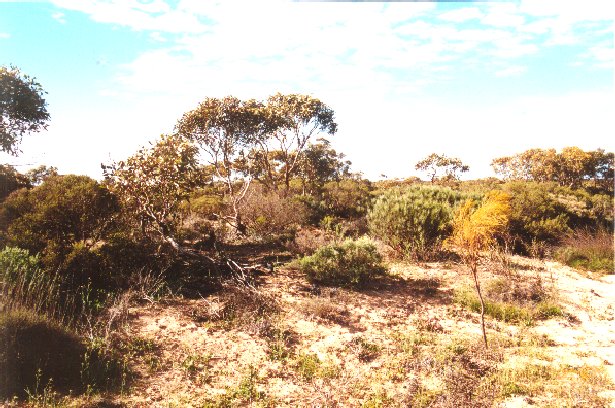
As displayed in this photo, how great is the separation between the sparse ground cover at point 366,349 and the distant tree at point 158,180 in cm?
269

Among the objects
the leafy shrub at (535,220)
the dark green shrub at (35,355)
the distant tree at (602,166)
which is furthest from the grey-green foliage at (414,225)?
the distant tree at (602,166)

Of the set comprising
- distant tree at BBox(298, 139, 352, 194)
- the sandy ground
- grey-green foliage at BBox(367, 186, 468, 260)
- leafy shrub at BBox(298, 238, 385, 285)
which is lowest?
the sandy ground

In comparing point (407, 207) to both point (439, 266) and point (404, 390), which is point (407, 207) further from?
point (404, 390)

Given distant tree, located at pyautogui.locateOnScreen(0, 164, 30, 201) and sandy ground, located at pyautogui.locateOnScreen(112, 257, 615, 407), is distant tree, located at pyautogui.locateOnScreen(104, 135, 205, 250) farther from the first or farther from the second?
distant tree, located at pyautogui.locateOnScreen(0, 164, 30, 201)

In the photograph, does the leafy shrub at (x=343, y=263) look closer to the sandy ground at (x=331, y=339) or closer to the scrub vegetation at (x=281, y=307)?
the scrub vegetation at (x=281, y=307)

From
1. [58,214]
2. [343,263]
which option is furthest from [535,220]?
[58,214]

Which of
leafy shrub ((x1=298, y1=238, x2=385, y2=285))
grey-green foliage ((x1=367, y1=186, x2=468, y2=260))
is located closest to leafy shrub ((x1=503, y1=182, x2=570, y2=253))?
grey-green foliage ((x1=367, y1=186, x2=468, y2=260))

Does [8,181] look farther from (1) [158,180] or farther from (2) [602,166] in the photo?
(2) [602,166]

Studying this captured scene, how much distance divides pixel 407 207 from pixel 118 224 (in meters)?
7.55

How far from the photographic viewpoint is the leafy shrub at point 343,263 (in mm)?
8133

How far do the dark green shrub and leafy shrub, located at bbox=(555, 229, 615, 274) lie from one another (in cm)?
1243

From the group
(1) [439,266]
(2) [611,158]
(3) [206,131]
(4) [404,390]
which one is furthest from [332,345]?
(2) [611,158]

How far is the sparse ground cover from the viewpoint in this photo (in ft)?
14.4

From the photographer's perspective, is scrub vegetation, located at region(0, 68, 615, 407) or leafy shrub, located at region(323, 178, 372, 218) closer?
scrub vegetation, located at region(0, 68, 615, 407)
